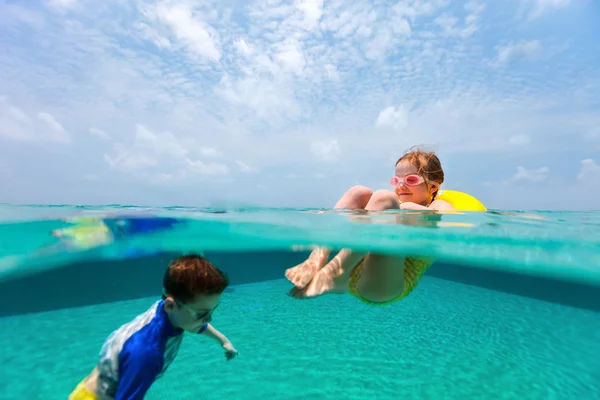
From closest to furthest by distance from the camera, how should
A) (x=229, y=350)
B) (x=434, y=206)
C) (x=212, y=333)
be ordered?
1. (x=212, y=333)
2. (x=229, y=350)
3. (x=434, y=206)

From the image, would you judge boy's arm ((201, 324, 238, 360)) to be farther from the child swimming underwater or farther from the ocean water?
the ocean water

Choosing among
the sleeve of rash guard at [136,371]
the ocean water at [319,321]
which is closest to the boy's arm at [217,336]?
the sleeve of rash guard at [136,371]

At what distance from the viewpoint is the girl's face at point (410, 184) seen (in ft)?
17.0

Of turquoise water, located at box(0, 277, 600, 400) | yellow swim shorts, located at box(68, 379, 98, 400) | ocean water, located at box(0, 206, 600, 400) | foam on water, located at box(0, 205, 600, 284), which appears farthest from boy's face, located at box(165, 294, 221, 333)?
turquoise water, located at box(0, 277, 600, 400)

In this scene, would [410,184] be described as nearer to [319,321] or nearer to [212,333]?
[212,333]

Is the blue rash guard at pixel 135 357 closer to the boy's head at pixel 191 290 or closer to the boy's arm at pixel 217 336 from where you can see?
the boy's head at pixel 191 290

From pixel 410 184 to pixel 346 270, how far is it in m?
1.89

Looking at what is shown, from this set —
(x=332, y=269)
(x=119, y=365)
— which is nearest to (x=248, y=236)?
(x=332, y=269)

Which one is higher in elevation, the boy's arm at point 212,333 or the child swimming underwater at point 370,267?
the child swimming underwater at point 370,267

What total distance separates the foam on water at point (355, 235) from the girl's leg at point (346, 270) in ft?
3.21

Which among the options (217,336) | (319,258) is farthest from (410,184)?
(217,336)

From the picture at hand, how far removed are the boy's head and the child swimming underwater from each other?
111cm

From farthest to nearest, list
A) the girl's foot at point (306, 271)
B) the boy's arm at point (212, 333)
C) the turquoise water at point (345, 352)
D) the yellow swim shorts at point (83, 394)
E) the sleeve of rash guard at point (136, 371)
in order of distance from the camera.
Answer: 1. the turquoise water at point (345, 352)
2. the girl's foot at point (306, 271)
3. the boy's arm at point (212, 333)
4. the yellow swim shorts at point (83, 394)
5. the sleeve of rash guard at point (136, 371)

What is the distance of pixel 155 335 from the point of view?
3178 mm
